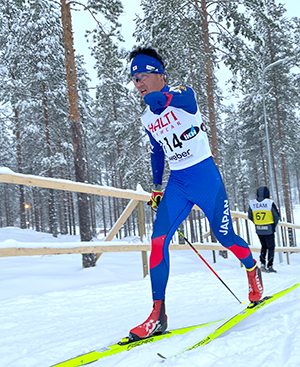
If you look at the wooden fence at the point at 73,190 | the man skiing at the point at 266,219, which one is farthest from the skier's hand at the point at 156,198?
the man skiing at the point at 266,219

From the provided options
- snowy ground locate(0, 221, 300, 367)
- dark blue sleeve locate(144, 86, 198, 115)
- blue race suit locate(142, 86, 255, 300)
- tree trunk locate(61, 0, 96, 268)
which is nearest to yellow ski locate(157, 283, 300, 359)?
snowy ground locate(0, 221, 300, 367)

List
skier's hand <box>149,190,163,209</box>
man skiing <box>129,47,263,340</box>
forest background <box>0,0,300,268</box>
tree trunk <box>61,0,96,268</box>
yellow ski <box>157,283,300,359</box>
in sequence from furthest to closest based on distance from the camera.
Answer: forest background <box>0,0,300,268</box>
tree trunk <box>61,0,96,268</box>
skier's hand <box>149,190,163,209</box>
man skiing <box>129,47,263,340</box>
yellow ski <box>157,283,300,359</box>

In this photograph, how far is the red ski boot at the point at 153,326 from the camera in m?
2.13

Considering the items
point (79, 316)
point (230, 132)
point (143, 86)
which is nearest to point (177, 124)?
point (143, 86)

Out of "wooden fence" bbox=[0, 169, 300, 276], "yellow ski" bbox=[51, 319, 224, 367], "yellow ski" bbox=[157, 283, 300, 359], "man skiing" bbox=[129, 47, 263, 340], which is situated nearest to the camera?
"yellow ski" bbox=[51, 319, 224, 367]

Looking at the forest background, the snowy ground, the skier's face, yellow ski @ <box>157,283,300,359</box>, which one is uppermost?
the forest background

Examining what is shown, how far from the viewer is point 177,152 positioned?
2.63 meters

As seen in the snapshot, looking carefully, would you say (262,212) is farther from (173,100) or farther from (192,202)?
(173,100)

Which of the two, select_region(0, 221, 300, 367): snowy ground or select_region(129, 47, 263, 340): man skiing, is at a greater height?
select_region(129, 47, 263, 340): man skiing

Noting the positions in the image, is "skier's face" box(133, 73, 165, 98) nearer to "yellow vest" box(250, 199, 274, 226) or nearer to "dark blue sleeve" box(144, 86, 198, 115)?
"dark blue sleeve" box(144, 86, 198, 115)

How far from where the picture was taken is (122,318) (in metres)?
3.10

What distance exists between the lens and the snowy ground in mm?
1906

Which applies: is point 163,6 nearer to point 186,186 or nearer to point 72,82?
point 72,82

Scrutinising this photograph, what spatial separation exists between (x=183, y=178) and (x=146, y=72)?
3.03ft
